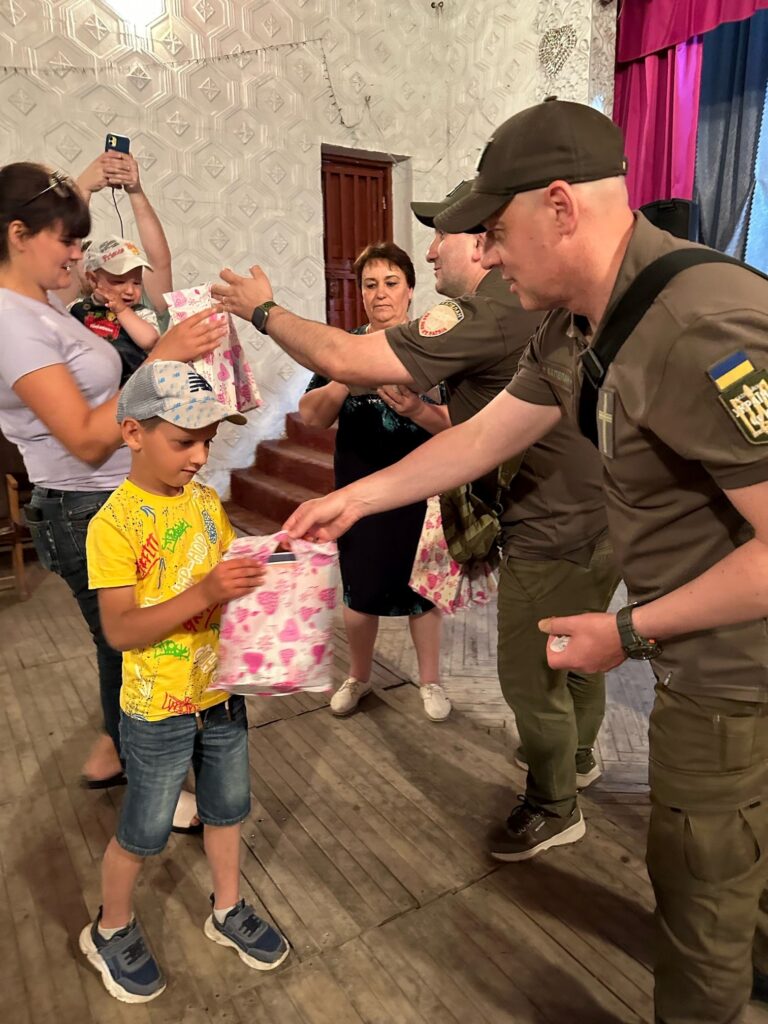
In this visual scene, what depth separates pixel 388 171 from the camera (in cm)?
661

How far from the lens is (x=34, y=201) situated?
68.2 inches

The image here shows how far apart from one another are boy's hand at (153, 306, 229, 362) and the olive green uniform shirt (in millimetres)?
427

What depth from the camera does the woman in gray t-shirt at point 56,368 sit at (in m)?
1.71

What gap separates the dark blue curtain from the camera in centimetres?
484

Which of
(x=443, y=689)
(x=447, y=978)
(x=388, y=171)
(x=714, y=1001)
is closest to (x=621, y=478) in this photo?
(x=714, y=1001)

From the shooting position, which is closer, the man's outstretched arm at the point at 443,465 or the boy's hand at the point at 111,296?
the man's outstretched arm at the point at 443,465

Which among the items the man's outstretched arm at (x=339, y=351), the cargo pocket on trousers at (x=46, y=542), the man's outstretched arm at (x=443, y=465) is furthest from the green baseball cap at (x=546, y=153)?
the cargo pocket on trousers at (x=46, y=542)

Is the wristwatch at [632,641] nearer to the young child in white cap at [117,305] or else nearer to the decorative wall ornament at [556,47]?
the young child in white cap at [117,305]

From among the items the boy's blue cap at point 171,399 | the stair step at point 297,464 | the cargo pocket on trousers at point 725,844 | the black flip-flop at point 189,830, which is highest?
the boy's blue cap at point 171,399

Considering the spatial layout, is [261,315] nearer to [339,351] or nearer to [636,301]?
[339,351]

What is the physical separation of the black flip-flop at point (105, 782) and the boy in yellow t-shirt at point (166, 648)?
0.69m

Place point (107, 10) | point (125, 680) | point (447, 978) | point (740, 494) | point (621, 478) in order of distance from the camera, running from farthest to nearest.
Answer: point (107, 10)
point (447, 978)
point (125, 680)
point (621, 478)
point (740, 494)

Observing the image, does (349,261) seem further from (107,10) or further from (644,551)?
(644,551)

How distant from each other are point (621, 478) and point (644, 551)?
5.2 inches
